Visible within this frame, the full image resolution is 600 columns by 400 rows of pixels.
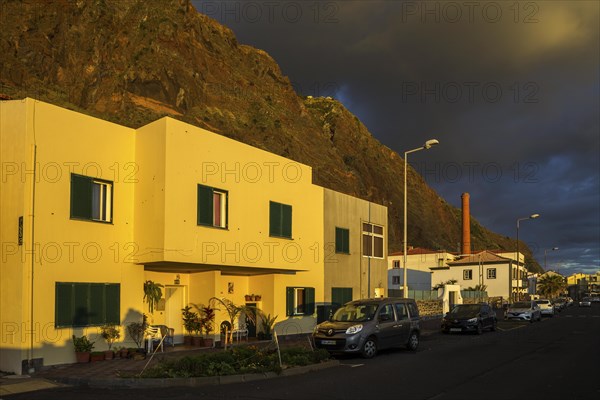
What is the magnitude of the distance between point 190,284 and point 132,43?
54.7 metres

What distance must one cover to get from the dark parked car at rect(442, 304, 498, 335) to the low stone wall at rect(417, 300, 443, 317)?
9.42m

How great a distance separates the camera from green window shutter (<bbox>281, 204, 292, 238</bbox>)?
2484 centimetres

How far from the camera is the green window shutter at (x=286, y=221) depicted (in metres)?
24.8

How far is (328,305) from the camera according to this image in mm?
28312

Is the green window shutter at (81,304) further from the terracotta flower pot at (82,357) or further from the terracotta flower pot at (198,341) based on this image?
the terracotta flower pot at (198,341)

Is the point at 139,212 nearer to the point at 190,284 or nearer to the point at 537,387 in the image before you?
the point at 190,284

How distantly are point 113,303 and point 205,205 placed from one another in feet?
13.9

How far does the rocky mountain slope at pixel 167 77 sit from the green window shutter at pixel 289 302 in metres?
36.2

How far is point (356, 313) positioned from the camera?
19.8 metres

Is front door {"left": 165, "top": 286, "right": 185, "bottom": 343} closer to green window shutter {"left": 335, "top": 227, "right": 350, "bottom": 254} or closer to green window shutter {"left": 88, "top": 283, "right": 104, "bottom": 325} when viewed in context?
green window shutter {"left": 88, "top": 283, "right": 104, "bottom": 325}

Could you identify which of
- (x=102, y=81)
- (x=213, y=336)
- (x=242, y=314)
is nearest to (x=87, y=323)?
(x=213, y=336)

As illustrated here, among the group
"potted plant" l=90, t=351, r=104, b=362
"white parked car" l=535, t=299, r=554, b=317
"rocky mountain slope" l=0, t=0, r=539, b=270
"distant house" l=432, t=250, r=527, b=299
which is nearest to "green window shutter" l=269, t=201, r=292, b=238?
"potted plant" l=90, t=351, r=104, b=362

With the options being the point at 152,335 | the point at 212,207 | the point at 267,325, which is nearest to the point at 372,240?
the point at 267,325

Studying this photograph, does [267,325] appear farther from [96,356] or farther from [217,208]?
[96,356]
